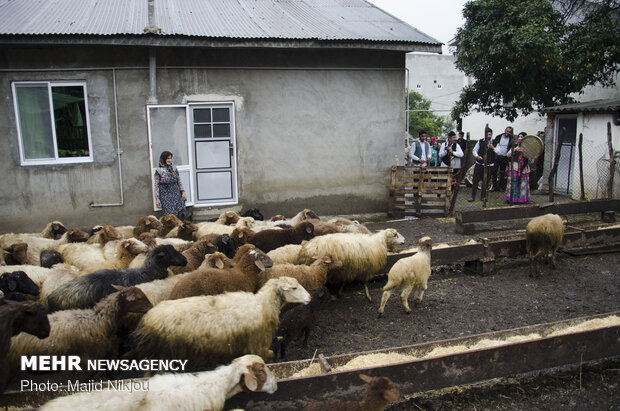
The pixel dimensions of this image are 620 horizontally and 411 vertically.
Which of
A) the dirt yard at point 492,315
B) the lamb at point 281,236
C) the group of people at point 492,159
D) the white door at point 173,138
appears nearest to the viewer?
the dirt yard at point 492,315

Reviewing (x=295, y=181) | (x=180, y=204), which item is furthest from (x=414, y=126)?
(x=180, y=204)

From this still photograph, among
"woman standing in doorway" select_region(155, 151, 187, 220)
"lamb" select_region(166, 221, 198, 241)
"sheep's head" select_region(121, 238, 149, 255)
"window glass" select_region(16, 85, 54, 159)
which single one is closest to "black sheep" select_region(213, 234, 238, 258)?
"sheep's head" select_region(121, 238, 149, 255)

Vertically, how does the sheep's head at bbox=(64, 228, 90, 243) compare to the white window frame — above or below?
below

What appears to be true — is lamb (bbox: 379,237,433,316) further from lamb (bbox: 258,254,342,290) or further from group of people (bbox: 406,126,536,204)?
group of people (bbox: 406,126,536,204)

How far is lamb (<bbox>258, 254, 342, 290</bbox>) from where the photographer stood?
6023mm

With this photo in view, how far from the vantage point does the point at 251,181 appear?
1141 centimetres

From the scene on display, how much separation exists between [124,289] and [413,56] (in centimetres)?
5172

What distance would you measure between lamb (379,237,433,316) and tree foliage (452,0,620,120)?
11.7 metres

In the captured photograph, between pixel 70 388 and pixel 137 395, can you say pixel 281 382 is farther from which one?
pixel 70 388

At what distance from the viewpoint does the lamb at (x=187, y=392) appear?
10.8 ft

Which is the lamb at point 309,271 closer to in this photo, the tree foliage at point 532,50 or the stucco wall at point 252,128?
the stucco wall at point 252,128

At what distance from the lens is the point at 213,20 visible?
438 inches

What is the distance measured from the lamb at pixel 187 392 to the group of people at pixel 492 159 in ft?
33.0

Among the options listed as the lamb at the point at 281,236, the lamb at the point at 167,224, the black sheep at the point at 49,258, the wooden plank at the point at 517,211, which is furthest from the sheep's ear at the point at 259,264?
the wooden plank at the point at 517,211
